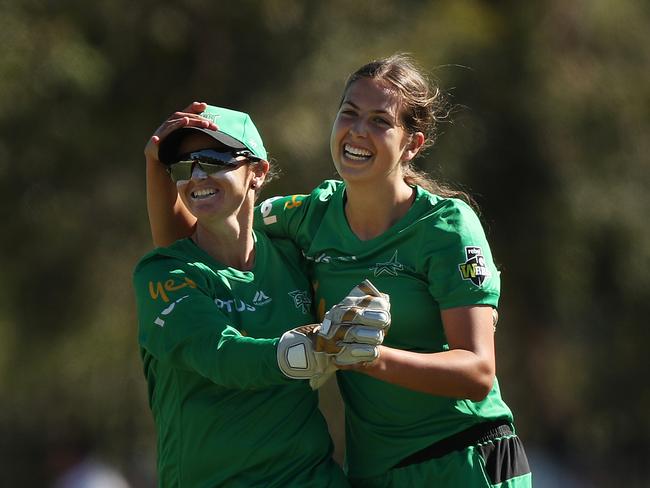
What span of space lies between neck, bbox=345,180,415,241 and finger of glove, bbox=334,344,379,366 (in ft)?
2.85

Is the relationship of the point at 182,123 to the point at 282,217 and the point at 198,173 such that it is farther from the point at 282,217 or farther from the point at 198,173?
the point at 282,217

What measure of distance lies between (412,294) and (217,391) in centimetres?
76

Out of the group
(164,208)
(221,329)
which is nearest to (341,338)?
(221,329)

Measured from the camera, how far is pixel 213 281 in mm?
4348

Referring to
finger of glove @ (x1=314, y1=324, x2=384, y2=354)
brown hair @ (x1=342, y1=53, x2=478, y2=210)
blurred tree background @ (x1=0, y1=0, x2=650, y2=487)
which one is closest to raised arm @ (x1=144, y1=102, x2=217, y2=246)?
brown hair @ (x1=342, y1=53, x2=478, y2=210)

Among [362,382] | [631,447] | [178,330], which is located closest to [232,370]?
[178,330]

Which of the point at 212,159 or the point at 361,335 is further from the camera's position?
the point at 212,159

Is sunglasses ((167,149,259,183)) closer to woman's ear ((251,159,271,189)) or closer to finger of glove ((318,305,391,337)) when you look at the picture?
woman's ear ((251,159,271,189))

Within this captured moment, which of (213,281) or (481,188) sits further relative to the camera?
(481,188)

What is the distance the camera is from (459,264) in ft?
14.1

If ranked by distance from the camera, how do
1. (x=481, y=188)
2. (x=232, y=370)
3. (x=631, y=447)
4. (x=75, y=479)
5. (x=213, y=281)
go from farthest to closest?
(x=631, y=447), (x=481, y=188), (x=75, y=479), (x=213, y=281), (x=232, y=370)

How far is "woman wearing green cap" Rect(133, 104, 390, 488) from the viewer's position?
13.5 feet

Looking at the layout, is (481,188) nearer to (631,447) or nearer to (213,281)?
(631,447)

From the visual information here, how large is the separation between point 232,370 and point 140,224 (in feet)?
23.6
